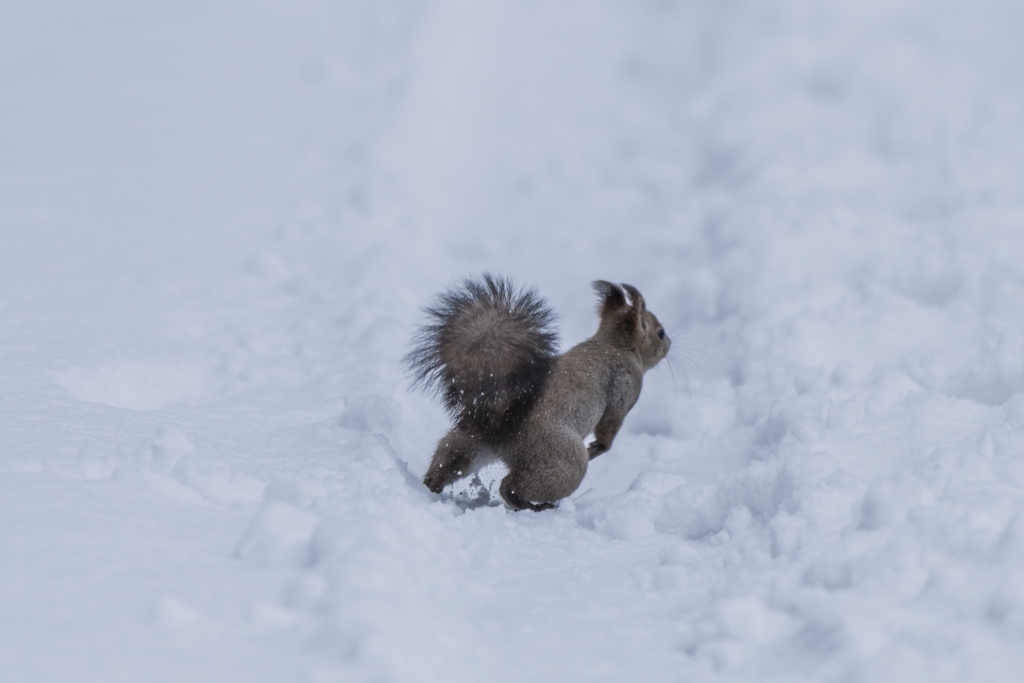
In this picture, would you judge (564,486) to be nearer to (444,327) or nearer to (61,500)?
(444,327)

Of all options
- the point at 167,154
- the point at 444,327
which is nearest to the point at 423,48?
the point at 167,154

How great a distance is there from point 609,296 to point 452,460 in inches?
63.5

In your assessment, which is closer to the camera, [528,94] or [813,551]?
[813,551]

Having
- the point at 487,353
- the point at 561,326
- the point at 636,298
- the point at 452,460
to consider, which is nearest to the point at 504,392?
the point at 487,353

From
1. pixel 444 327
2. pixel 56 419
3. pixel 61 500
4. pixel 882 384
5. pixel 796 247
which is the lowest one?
pixel 61 500

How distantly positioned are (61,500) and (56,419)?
81cm

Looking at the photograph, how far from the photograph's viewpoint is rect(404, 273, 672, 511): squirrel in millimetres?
3645

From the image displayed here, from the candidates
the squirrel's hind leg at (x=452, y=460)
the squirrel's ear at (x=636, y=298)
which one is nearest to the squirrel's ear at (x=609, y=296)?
the squirrel's ear at (x=636, y=298)

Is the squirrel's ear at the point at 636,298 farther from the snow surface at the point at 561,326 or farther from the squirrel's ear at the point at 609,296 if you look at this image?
the snow surface at the point at 561,326

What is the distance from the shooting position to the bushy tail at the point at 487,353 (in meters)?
3.63

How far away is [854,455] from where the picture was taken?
12.1 feet

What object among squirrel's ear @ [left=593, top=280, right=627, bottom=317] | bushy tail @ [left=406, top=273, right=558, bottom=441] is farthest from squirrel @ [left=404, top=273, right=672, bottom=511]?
squirrel's ear @ [left=593, top=280, right=627, bottom=317]

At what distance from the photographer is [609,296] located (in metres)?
5.03

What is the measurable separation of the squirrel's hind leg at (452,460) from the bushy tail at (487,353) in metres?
0.05
